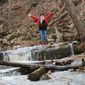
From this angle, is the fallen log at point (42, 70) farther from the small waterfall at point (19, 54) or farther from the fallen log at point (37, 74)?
the small waterfall at point (19, 54)

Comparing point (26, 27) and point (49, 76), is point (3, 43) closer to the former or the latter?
point (26, 27)

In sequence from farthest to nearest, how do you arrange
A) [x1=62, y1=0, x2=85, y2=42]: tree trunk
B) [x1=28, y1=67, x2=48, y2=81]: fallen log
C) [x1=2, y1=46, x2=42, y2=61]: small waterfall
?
1. [x1=2, y1=46, x2=42, y2=61]: small waterfall
2. [x1=62, y1=0, x2=85, y2=42]: tree trunk
3. [x1=28, y1=67, x2=48, y2=81]: fallen log

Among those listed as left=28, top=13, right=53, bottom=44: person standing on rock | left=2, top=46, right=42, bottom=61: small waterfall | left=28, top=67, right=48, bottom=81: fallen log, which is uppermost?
left=28, top=13, right=53, bottom=44: person standing on rock

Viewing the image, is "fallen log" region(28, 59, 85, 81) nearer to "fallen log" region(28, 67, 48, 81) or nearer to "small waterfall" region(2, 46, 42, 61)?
"fallen log" region(28, 67, 48, 81)

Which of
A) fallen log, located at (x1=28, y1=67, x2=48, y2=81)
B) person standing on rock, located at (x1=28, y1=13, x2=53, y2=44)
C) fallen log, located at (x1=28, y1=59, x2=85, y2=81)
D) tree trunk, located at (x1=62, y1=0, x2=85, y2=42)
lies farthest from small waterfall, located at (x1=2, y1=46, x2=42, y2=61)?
fallen log, located at (x1=28, y1=67, x2=48, y2=81)

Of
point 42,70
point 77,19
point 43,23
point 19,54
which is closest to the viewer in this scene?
point 42,70

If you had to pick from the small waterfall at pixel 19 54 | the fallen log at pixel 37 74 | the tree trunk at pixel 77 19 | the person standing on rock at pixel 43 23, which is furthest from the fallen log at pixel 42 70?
the person standing on rock at pixel 43 23

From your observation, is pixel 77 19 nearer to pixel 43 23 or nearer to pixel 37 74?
pixel 43 23

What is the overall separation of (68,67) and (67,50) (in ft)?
15.7

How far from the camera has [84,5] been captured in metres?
24.4

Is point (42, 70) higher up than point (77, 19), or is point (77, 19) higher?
point (77, 19)

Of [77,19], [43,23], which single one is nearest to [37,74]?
[77,19]

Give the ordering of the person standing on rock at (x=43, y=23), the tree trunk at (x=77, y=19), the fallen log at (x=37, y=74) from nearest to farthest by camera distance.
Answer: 1. the fallen log at (x=37, y=74)
2. the tree trunk at (x=77, y=19)
3. the person standing on rock at (x=43, y=23)

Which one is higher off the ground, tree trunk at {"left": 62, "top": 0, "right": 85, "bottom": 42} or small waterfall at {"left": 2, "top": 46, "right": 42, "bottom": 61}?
tree trunk at {"left": 62, "top": 0, "right": 85, "bottom": 42}
